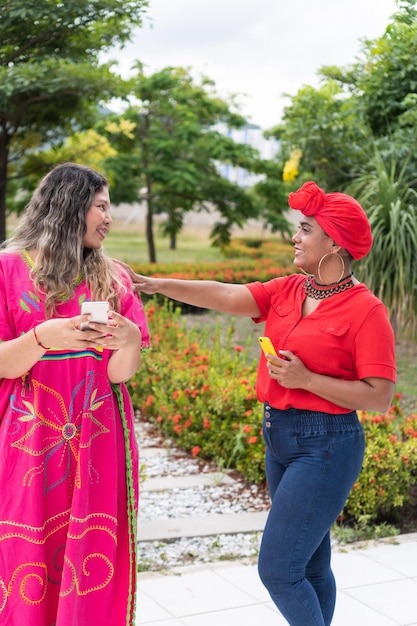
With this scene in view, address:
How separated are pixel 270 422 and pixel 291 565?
0.42 m

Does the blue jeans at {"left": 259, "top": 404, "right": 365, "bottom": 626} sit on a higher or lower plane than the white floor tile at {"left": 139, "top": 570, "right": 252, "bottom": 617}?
higher

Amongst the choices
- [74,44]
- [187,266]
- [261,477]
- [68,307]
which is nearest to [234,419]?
[261,477]

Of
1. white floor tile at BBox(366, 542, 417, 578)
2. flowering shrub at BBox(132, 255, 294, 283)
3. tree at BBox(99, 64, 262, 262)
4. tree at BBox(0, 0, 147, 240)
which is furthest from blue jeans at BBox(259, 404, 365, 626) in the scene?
tree at BBox(99, 64, 262, 262)

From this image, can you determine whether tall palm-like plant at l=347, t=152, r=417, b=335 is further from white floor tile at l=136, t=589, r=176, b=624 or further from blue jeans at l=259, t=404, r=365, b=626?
blue jeans at l=259, t=404, r=365, b=626

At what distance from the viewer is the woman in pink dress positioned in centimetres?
230

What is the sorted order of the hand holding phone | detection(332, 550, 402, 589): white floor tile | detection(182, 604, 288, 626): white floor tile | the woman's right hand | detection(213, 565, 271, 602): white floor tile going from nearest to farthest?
Result: 1. the hand holding phone
2. the woman's right hand
3. detection(182, 604, 288, 626): white floor tile
4. detection(213, 565, 271, 602): white floor tile
5. detection(332, 550, 402, 589): white floor tile

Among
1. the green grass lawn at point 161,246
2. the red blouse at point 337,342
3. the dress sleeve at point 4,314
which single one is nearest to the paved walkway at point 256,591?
the red blouse at point 337,342

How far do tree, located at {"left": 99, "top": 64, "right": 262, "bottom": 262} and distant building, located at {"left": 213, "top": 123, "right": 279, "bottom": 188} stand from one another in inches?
5.7

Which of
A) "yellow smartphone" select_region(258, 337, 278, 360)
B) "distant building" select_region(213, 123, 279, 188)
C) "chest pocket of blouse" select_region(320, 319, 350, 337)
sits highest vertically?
"distant building" select_region(213, 123, 279, 188)

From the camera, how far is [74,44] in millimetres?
7832

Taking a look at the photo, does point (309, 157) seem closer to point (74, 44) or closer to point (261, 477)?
point (74, 44)

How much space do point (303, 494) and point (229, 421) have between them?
119 inches

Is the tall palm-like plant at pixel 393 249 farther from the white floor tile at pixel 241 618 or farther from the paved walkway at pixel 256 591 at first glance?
the white floor tile at pixel 241 618

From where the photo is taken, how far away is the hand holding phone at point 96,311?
2084mm
